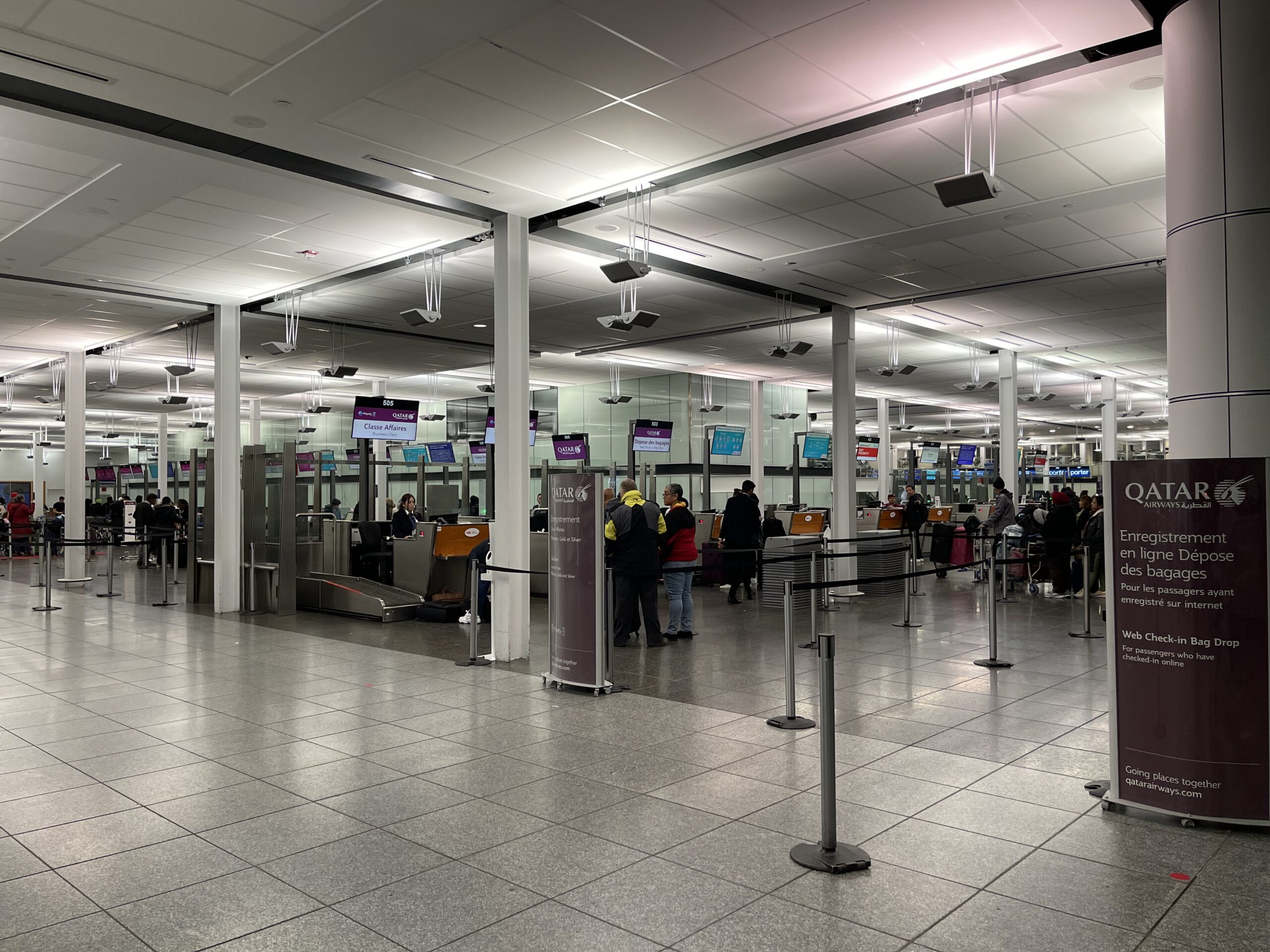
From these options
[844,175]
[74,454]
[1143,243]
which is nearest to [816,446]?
[1143,243]

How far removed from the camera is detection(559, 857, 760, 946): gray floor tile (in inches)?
135

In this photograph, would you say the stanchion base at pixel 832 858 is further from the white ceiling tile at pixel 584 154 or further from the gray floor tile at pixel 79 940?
the white ceiling tile at pixel 584 154

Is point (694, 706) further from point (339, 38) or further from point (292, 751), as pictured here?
point (339, 38)

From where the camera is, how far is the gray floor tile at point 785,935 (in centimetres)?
325

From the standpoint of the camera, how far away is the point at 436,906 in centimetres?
362

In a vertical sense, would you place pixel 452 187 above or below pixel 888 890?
above

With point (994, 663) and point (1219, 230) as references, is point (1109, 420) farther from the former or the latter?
point (1219, 230)

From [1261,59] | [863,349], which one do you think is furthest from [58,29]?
[863,349]

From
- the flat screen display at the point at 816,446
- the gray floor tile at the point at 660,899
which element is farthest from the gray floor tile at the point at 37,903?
the flat screen display at the point at 816,446

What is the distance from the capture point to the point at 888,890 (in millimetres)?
→ 3729

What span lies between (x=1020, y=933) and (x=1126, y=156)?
6896 mm

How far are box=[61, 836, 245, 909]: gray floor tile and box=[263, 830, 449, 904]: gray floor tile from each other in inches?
10.6

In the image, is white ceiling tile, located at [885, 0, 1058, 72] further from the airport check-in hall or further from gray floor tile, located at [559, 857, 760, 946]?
gray floor tile, located at [559, 857, 760, 946]

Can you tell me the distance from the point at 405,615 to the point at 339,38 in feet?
27.5
